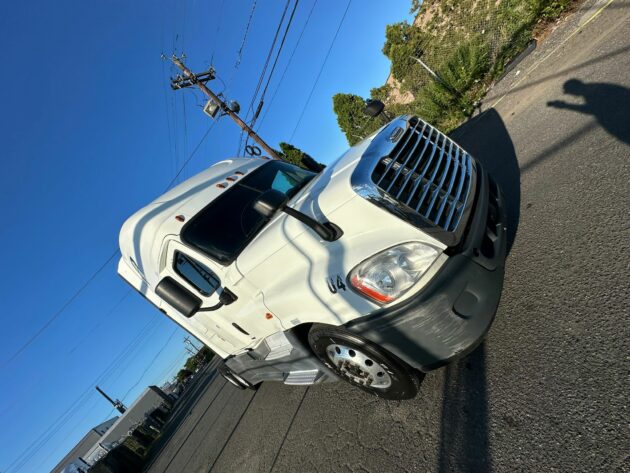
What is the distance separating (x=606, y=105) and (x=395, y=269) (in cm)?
367

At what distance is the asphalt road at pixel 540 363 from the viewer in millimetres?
2090

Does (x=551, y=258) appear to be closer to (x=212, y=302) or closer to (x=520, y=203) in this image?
(x=520, y=203)

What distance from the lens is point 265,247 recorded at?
3193 mm

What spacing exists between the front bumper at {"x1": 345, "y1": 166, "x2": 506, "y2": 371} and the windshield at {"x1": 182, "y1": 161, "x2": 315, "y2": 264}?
4.90ft

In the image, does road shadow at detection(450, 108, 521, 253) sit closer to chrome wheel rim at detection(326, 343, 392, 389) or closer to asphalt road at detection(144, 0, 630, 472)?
asphalt road at detection(144, 0, 630, 472)

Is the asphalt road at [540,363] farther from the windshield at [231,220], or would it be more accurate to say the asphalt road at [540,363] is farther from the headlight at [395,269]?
the windshield at [231,220]

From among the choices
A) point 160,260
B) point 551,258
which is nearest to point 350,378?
point 551,258

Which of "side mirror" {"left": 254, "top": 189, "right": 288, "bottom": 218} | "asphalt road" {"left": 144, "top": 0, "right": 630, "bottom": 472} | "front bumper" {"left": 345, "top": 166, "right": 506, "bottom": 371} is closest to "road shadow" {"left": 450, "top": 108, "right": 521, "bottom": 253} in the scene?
"asphalt road" {"left": 144, "top": 0, "right": 630, "bottom": 472}

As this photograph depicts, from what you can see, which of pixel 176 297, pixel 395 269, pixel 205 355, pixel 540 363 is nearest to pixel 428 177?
pixel 395 269

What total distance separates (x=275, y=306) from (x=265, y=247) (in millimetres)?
526

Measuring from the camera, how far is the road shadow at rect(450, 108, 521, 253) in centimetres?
417

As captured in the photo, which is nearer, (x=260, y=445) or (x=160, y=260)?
(x=160, y=260)

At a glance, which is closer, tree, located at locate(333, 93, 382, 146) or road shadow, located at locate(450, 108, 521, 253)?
road shadow, located at locate(450, 108, 521, 253)

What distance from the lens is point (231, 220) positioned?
3.84 meters
